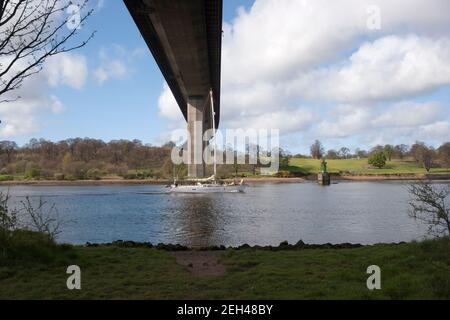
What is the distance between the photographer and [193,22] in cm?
3906

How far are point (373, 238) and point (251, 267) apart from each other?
14.5 metres

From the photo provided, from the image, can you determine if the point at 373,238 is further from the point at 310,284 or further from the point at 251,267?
the point at 310,284

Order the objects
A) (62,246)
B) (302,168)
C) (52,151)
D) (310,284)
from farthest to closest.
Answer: (52,151), (302,168), (62,246), (310,284)

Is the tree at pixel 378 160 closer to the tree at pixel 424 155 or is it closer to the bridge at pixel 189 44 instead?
the tree at pixel 424 155

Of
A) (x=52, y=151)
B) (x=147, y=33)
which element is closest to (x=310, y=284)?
(x=147, y=33)

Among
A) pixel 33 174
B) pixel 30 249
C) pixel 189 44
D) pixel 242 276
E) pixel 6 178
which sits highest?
pixel 189 44

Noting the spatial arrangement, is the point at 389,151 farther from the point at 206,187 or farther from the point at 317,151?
the point at 206,187

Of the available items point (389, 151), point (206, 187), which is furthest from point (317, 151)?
point (206, 187)

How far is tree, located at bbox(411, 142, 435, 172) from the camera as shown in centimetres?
15177

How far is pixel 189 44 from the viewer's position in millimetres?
44969

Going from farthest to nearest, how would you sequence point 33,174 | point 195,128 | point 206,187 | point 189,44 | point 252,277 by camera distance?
point 33,174 < point 206,187 < point 195,128 < point 189,44 < point 252,277

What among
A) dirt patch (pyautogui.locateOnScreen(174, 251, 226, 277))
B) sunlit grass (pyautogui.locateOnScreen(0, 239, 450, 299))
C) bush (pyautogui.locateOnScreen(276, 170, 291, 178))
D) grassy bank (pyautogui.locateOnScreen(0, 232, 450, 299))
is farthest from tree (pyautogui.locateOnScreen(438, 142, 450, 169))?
sunlit grass (pyautogui.locateOnScreen(0, 239, 450, 299))

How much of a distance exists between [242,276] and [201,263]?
2655mm

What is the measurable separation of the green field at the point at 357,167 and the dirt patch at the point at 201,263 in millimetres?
128627
